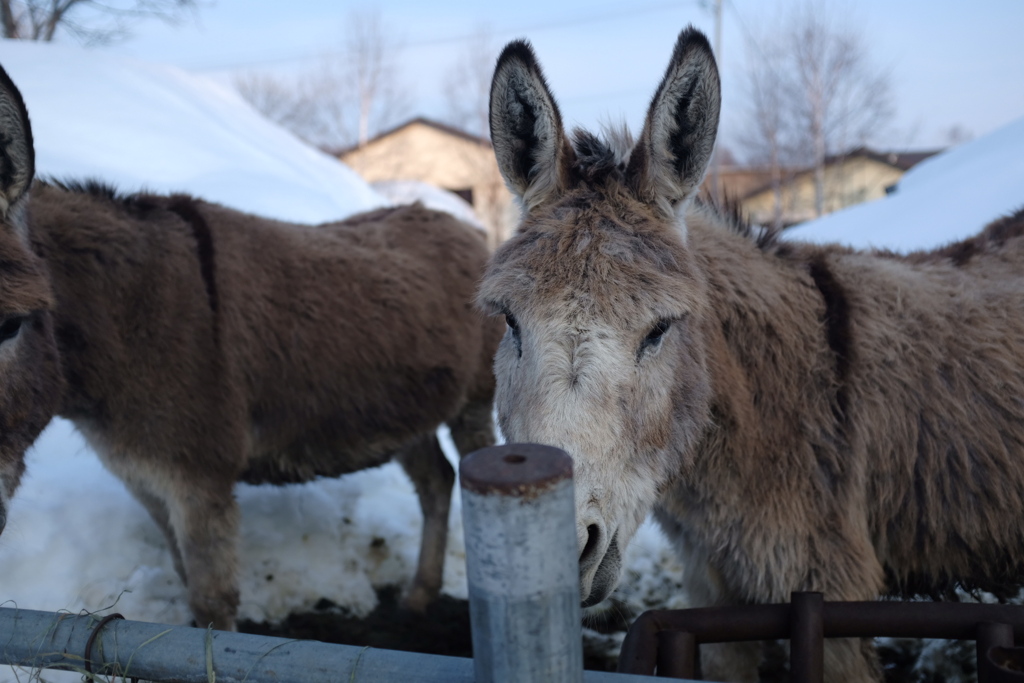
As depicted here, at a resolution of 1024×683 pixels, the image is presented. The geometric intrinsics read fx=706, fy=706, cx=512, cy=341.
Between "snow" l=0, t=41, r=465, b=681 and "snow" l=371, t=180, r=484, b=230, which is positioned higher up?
"snow" l=371, t=180, r=484, b=230

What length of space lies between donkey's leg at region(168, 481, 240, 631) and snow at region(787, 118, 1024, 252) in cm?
475

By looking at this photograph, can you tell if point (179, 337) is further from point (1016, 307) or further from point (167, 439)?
point (1016, 307)

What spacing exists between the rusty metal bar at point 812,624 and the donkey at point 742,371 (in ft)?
0.67

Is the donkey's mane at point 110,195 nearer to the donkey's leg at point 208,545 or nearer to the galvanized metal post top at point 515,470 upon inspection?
the donkey's leg at point 208,545

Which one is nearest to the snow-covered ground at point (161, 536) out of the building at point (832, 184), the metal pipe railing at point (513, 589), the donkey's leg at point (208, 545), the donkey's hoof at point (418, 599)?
the donkey's hoof at point (418, 599)

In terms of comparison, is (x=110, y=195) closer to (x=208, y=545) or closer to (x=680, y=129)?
(x=208, y=545)

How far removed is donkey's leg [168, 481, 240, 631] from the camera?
127 inches

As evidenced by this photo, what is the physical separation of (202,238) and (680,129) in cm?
253

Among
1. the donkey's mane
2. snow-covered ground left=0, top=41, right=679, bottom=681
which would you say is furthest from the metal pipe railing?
the donkey's mane

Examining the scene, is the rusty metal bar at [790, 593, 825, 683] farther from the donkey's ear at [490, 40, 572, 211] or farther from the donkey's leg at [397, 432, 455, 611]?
the donkey's leg at [397, 432, 455, 611]

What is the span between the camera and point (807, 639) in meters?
2.00

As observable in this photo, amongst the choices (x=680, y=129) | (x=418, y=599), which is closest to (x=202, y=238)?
(x=418, y=599)

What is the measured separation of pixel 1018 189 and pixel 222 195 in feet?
26.5

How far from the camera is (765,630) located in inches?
83.5
